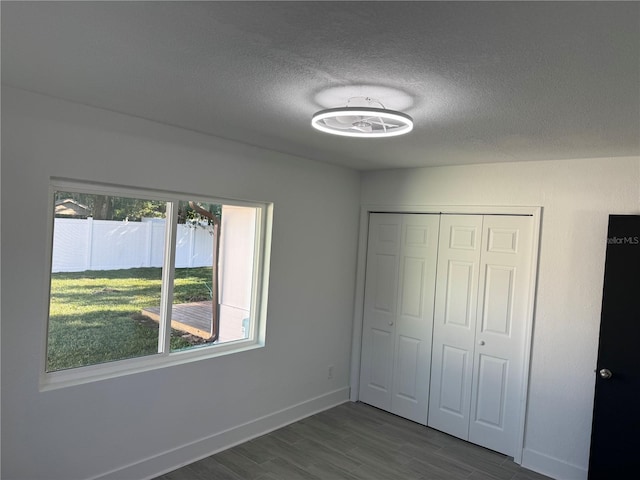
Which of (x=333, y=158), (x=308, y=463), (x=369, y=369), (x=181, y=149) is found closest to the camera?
(x=181, y=149)

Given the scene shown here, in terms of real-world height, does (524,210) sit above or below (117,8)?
below

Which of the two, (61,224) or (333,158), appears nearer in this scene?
(61,224)

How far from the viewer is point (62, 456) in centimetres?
265

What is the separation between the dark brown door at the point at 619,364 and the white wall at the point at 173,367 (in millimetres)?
2338

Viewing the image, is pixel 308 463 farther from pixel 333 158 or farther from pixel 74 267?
pixel 333 158

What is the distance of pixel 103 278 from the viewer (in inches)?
115

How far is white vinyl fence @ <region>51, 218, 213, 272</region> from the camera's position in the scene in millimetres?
2740

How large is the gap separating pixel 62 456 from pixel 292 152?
2701mm

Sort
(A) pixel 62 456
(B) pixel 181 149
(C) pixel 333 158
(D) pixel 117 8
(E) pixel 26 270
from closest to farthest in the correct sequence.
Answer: (D) pixel 117 8 < (E) pixel 26 270 < (A) pixel 62 456 < (B) pixel 181 149 < (C) pixel 333 158

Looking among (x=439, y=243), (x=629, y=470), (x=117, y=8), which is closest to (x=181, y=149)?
(x=117, y=8)

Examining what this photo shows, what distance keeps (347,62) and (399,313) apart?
3175 millimetres

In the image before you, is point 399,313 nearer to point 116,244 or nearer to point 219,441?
point 219,441

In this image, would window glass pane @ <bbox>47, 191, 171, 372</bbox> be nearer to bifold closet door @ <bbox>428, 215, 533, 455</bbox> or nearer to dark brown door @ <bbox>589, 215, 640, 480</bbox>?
bifold closet door @ <bbox>428, 215, 533, 455</bbox>

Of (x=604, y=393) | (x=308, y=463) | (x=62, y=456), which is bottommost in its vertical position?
(x=308, y=463)
